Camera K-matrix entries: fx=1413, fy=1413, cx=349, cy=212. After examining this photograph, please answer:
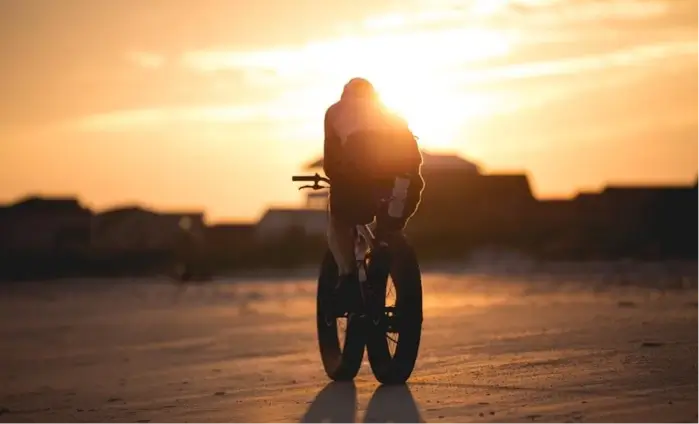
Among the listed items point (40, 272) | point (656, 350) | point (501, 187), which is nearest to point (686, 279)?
point (656, 350)

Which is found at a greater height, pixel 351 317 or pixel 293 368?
pixel 351 317

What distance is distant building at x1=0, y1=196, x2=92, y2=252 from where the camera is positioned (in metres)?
71.6

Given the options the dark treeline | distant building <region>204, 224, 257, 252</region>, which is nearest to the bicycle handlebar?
the dark treeline

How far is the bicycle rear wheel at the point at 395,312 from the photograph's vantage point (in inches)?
360

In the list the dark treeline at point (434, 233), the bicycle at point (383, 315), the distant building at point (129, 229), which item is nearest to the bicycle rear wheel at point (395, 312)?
the bicycle at point (383, 315)

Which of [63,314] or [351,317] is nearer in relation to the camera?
[351,317]

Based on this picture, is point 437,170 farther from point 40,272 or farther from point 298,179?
point 298,179

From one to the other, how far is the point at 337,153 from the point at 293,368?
2.39 metres

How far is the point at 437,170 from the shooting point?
73.6 metres

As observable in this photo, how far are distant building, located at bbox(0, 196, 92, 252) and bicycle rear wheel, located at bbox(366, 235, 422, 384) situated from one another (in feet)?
202

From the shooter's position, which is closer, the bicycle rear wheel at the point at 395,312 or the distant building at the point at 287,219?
the bicycle rear wheel at the point at 395,312

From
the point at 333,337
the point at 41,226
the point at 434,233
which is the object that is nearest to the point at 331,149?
the point at 333,337

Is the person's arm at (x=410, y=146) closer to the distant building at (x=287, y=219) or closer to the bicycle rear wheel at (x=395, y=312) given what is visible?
the bicycle rear wheel at (x=395, y=312)

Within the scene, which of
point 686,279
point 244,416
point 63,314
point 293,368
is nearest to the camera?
point 244,416
